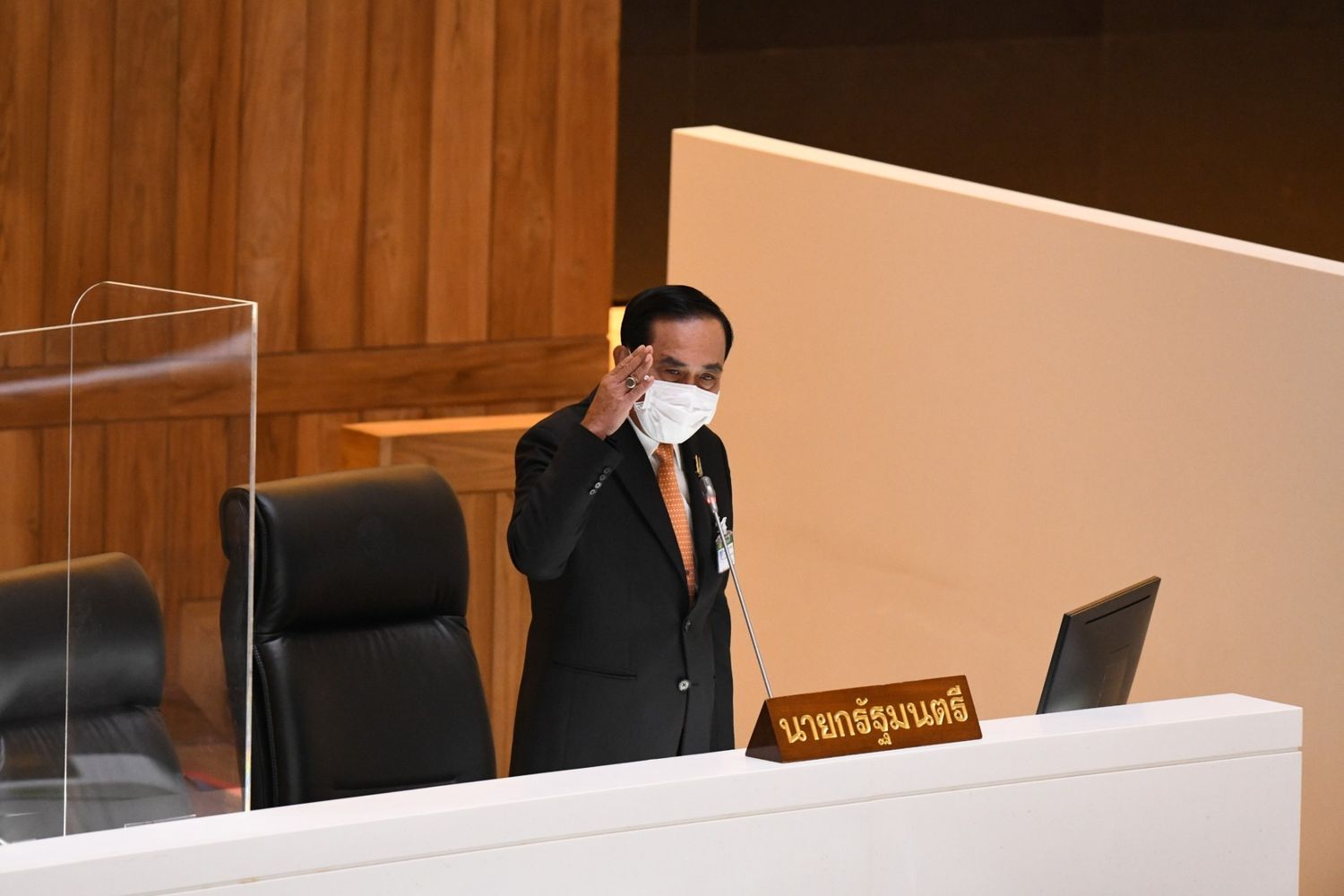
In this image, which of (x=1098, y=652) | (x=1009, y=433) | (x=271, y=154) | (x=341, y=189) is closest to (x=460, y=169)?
(x=341, y=189)

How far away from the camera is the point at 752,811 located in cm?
157

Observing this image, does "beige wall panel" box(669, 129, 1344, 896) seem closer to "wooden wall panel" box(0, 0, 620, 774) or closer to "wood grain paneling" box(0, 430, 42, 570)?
"wooden wall panel" box(0, 0, 620, 774)

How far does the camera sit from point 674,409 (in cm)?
227

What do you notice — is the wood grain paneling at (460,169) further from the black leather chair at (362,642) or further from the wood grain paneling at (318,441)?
the black leather chair at (362,642)

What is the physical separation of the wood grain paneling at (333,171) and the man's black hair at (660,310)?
89.5 inches

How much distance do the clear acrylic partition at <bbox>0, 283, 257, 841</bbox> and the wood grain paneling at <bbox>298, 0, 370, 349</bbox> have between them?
2908mm

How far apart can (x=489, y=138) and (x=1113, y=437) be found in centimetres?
206

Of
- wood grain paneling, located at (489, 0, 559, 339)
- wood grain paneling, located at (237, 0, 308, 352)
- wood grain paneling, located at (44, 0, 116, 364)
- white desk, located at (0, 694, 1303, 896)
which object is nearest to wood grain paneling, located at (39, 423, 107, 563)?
white desk, located at (0, 694, 1303, 896)

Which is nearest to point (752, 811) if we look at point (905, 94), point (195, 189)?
point (195, 189)

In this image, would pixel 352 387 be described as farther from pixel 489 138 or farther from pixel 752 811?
pixel 752 811

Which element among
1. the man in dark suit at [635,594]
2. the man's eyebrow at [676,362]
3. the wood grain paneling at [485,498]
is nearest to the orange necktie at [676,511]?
the man in dark suit at [635,594]

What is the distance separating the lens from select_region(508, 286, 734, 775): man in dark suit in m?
2.26

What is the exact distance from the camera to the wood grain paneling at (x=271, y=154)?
14.0ft

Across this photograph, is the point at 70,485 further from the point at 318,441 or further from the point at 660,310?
the point at 318,441
